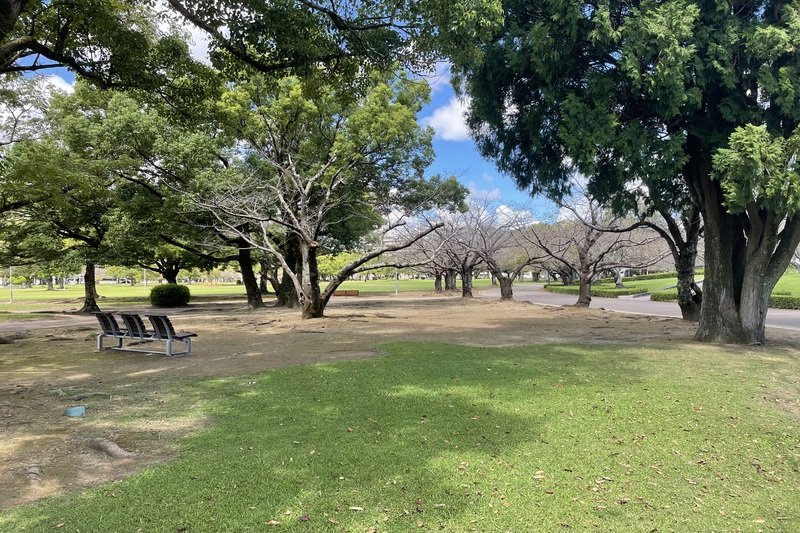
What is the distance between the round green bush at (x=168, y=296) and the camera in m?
27.4

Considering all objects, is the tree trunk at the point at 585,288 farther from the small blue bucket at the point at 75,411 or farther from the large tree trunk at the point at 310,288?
the small blue bucket at the point at 75,411

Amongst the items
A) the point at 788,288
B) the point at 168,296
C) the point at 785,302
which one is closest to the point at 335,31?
the point at 785,302

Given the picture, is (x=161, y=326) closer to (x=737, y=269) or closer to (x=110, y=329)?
(x=110, y=329)

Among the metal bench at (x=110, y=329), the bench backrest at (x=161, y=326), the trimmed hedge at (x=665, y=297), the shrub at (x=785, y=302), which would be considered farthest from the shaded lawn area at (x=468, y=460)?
the trimmed hedge at (x=665, y=297)

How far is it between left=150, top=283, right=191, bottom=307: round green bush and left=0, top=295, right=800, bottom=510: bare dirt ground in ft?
40.7

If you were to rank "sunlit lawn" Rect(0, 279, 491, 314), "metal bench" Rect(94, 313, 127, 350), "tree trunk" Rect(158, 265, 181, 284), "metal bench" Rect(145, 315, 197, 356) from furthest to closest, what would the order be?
"tree trunk" Rect(158, 265, 181, 284)
"sunlit lawn" Rect(0, 279, 491, 314)
"metal bench" Rect(94, 313, 127, 350)
"metal bench" Rect(145, 315, 197, 356)

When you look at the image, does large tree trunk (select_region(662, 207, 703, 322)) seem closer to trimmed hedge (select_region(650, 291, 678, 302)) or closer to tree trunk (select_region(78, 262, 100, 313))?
trimmed hedge (select_region(650, 291, 678, 302))

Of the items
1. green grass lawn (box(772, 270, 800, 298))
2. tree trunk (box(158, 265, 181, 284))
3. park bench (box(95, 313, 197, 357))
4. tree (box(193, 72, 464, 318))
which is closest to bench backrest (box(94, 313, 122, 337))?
park bench (box(95, 313, 197, 357))

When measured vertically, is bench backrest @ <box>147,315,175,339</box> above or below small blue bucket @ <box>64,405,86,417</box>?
above

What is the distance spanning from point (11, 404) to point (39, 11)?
5307 mm

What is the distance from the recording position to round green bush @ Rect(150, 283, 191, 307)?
27.4 m

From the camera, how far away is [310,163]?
2028 cm

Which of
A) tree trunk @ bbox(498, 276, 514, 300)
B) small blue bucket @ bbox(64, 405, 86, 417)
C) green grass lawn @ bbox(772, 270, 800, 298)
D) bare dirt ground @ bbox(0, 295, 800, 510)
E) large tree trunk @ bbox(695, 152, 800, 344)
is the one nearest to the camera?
bare dirt ground @ bbox(0, 295, 800, 510)

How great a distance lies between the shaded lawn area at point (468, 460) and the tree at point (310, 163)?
998cm
